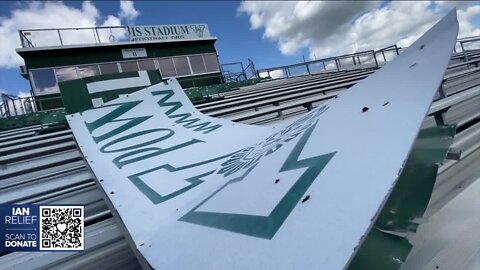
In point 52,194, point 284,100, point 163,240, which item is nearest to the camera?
point 163,240

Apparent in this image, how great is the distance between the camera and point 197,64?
12.0 meters

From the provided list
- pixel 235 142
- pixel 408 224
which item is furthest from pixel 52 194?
pixel 408 224

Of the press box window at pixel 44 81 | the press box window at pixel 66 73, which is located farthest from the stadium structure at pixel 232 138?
the press box window at pixel 66 73

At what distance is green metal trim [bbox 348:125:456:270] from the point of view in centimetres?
66

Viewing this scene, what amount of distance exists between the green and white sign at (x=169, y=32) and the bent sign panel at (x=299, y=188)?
37.3ft

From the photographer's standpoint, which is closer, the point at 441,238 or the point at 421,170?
the point at 421,170

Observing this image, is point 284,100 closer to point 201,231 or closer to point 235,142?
point 235,142

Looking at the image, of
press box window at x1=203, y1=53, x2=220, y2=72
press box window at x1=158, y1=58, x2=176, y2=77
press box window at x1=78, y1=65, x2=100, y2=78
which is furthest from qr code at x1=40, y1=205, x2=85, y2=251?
press box window at x1=203, y1=53, x2=220, y2=72

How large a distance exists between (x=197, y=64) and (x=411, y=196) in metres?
11.8

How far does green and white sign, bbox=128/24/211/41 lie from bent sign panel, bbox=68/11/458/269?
11.4m

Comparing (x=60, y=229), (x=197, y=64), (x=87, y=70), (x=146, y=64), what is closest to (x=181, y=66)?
(x=197, y=64)

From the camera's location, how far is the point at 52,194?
167 centimetres

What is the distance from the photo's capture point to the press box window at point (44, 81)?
9.36m

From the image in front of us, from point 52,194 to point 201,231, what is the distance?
123cm
